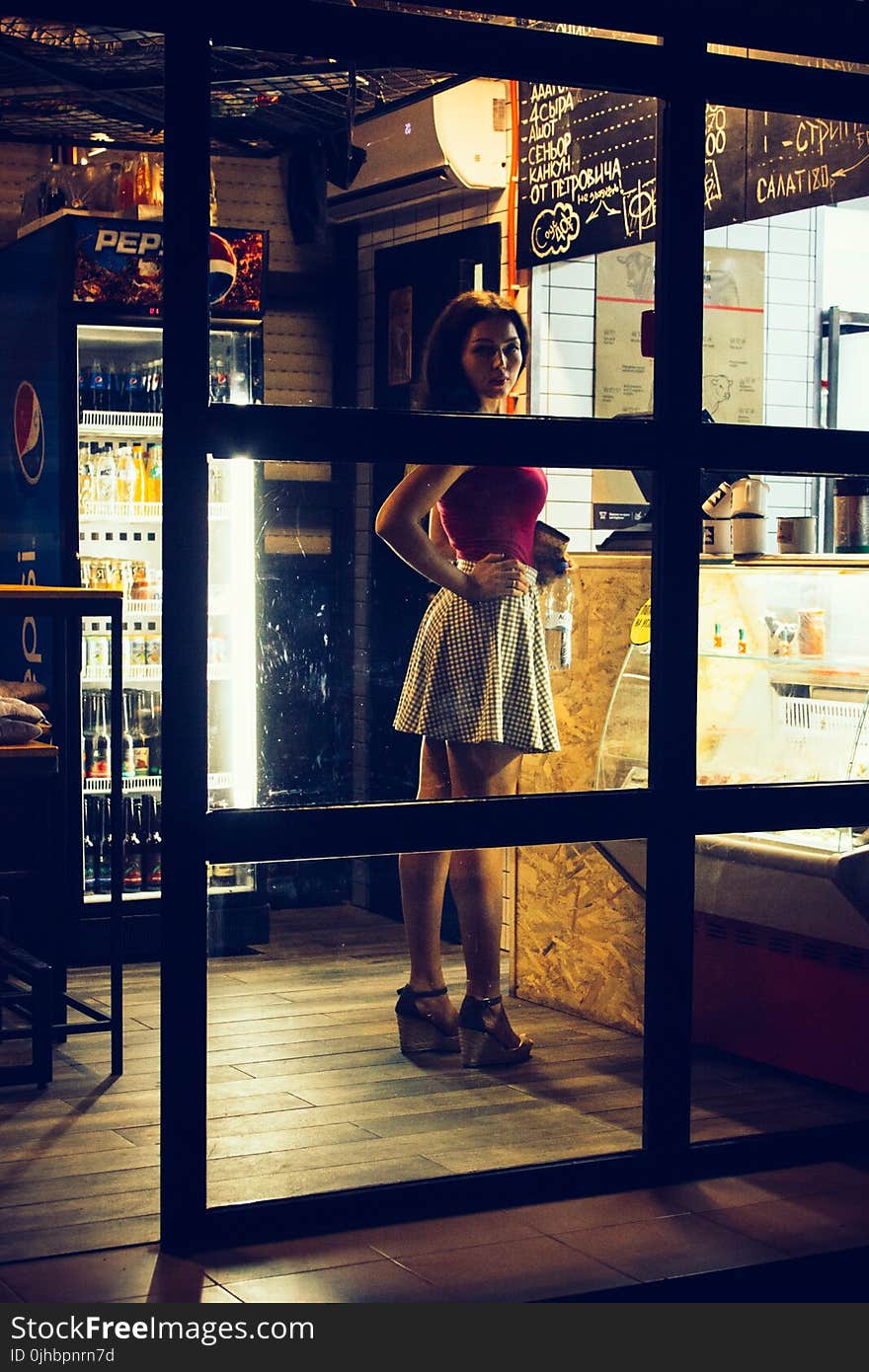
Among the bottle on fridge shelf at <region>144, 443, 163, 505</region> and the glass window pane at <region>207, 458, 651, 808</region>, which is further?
the bottle on fridge shelf at <region>144, 443, 163, 505</region>

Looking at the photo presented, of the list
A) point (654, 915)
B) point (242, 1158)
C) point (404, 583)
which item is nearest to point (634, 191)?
point (404, 583)

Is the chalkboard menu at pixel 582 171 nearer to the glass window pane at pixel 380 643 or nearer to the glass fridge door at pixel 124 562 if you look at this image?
the glass window pane at pixel 380 643

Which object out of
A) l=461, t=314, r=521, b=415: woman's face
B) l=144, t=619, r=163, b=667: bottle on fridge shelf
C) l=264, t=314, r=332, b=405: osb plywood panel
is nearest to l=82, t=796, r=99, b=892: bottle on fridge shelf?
l=144, t=619, r=163, b=667: bottle on fridge shelf

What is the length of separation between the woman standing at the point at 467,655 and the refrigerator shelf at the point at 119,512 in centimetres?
256

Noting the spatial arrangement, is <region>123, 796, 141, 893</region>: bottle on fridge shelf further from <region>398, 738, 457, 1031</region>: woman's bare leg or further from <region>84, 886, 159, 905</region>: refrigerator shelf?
<region>398, 738, 457, 1031</region>: woman's bare leg

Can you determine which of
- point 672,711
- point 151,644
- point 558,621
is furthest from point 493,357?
point 151,644

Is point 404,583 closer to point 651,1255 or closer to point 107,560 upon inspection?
point 651,1255

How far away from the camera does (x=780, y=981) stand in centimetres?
Result: 467

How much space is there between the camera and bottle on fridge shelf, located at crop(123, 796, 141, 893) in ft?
21.6

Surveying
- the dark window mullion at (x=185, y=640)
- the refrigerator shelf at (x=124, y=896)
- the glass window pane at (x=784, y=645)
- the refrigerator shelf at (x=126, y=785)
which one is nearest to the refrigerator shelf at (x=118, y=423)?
the refrigerator shelf at (x=126, y=785)

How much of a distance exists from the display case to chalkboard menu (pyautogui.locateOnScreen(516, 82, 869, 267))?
0.91m

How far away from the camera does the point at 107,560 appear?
6.52 m

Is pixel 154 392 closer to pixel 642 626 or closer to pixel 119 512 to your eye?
pixel 119 512

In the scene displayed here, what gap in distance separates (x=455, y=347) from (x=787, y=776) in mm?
1360
